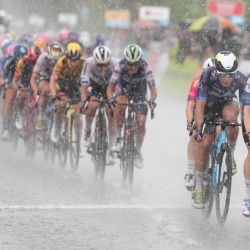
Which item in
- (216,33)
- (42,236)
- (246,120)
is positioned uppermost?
(216,33)

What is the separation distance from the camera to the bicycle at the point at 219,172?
9.71 metres

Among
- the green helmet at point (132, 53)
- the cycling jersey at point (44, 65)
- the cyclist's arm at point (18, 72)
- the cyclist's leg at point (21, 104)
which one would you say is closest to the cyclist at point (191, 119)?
the green helmet at point (132, 53)

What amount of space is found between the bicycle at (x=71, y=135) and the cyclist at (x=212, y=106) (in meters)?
4.15

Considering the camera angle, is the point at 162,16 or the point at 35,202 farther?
the point at 162,16

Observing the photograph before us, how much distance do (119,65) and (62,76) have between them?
1999 mm

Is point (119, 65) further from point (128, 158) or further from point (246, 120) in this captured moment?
point (246, 120)

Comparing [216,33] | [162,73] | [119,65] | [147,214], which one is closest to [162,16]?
[162,73]

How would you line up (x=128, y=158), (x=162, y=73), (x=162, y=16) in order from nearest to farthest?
(x=128, y=158) → (x=162, y=73) → (x=162, y=16)

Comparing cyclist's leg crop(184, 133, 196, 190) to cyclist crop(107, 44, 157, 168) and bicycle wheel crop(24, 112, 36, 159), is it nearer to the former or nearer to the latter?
cyclist crop(107, 44, 157, 168)

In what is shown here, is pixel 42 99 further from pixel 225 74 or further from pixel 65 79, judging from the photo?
pixel 225 74

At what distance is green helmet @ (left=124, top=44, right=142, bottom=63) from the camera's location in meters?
12.7

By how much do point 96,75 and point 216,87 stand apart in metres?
4.09

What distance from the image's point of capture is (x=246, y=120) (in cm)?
955

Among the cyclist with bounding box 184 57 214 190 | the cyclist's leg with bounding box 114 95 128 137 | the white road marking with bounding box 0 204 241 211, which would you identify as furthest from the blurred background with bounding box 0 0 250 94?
the cyclist with bounding box 184 57 214 190
